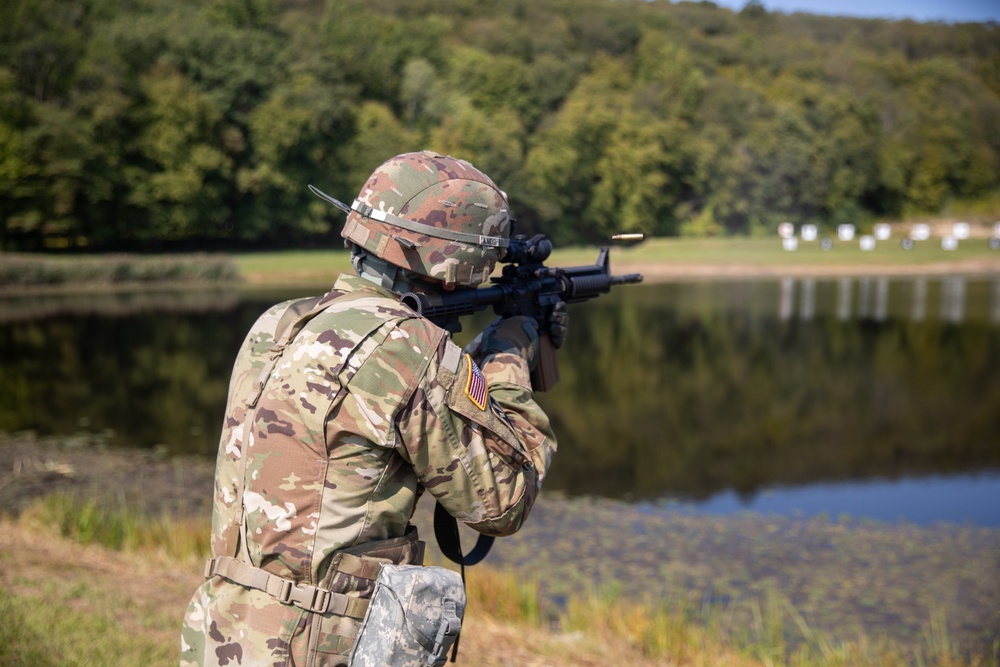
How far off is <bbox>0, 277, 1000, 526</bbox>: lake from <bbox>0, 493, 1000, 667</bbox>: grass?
190 inches

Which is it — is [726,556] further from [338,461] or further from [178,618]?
[338,461]

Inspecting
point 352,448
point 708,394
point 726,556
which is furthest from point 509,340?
point 708,394

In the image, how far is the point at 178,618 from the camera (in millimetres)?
6105

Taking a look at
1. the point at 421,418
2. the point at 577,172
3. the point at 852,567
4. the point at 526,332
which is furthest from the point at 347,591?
the point at 577,172

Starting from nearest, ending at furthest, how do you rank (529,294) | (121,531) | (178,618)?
(529,294), (178,618), (121,531)

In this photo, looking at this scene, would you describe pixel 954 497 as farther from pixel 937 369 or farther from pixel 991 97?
pixel 991 97

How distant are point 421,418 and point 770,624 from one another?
19.0ft

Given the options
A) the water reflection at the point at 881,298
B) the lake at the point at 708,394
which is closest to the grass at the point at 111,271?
the lake at the point at 708,394

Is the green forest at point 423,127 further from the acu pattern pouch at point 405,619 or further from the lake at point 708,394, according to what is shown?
the acu pattern pouch at point 405,619

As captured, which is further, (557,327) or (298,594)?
(557,327)

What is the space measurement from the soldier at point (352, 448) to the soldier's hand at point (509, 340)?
12.7 inches

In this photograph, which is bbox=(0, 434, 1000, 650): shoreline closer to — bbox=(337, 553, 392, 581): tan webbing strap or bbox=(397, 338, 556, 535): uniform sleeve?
bbox=(397, 338, 556, 535): uniform sleeve

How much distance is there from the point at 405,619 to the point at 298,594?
0.32 meters

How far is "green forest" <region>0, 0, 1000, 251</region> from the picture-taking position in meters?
52.9
